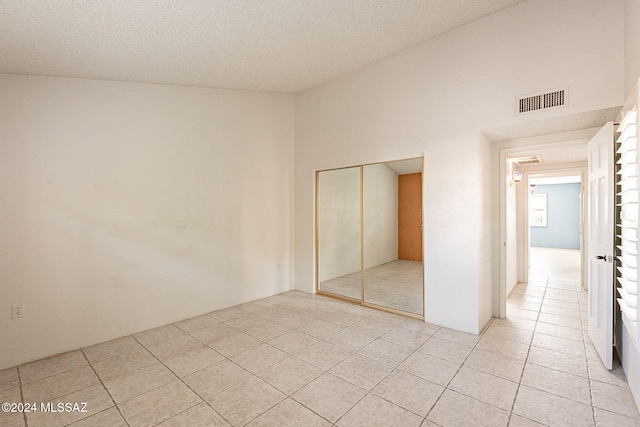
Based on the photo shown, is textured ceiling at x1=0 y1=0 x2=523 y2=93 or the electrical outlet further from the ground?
textured ceiling at x1=0 y1=0 x2=523 y2=93

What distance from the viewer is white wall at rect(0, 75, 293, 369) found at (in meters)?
2.81

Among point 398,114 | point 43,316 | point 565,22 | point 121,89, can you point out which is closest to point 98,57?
point 121,89

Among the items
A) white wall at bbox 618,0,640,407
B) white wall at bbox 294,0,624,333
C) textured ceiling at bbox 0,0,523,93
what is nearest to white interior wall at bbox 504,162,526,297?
white wall at bbox 294,0,624,333

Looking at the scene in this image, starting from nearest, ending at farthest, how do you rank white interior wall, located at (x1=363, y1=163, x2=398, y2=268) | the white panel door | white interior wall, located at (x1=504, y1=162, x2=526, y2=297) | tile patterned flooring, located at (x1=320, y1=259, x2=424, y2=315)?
1. the white panel door
2. tile patterned flooring, located at (x1=320, y1=259, x2=424, y2=315)
3. white interior wall, located at (x1=504, y1=162, x2=526, y2=297)
4. white interior wall, located at (x1=363, y1=163, x2=398, y2=268)

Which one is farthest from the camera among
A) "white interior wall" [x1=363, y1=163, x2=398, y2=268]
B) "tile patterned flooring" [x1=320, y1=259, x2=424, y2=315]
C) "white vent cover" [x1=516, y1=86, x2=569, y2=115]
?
"white interior wall" [x1=363, y1=163, x2=398, y2=268]

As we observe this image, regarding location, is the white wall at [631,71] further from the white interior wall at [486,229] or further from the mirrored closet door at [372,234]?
the mirrored closet door at [372,234]

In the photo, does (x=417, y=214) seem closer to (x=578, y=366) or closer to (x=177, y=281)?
(x=578, y=366)

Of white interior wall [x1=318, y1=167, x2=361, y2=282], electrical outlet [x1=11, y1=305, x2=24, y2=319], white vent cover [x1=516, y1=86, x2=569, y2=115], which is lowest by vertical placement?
electrical outlet [x1=11, y1=305, x2=24, y2=319]

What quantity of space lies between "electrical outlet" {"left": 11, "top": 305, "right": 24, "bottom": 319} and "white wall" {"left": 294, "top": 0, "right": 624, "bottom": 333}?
4.06m

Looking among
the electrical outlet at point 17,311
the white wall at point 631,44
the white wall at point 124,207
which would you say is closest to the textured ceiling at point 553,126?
the white wall at point 631,44

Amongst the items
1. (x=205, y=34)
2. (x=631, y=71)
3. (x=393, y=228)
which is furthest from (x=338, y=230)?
(x=631, y=71)

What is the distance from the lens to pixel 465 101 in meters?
3.23

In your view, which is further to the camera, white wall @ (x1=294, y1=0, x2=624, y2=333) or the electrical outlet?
the electrical outlet

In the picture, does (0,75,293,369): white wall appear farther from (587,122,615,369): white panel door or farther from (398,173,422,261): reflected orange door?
(587,122,615,369): white panel door
